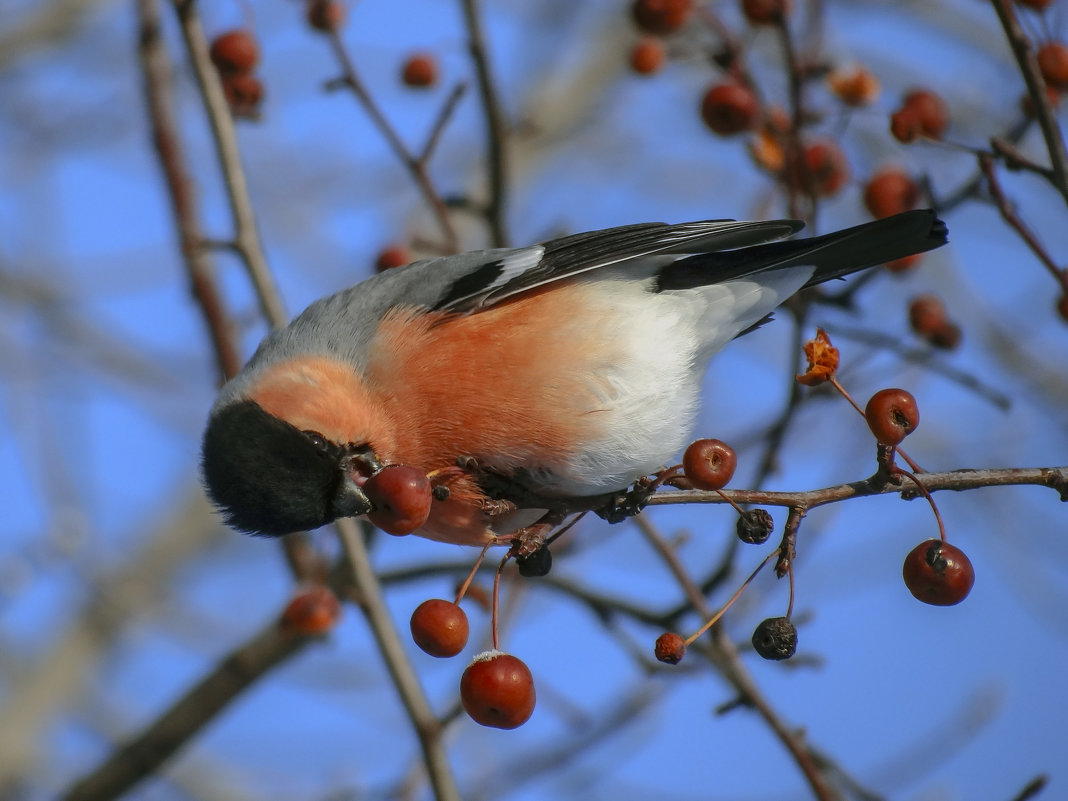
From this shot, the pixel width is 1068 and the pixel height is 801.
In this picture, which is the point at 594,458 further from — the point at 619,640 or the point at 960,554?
the point at 960,554

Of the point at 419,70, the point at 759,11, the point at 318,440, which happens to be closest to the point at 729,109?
the point at 759,11

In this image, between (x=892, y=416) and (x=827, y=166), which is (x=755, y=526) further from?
(x=827, y=166)

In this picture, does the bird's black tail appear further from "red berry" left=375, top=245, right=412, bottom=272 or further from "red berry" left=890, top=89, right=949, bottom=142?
"red berry" left=375, top=245, right=412, bottom=272

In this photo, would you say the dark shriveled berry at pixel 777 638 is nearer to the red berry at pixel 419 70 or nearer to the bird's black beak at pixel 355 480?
the bird's black beak at pixel 355 480

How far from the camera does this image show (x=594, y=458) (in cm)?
299

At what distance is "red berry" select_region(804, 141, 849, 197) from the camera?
3818mm

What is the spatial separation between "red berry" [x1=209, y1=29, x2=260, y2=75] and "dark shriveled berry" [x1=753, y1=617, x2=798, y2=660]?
8.85 feet

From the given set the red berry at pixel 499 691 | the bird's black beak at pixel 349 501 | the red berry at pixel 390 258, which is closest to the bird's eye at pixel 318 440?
the bird's black beak at pixel 349 501

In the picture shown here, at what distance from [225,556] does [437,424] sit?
5554 mm

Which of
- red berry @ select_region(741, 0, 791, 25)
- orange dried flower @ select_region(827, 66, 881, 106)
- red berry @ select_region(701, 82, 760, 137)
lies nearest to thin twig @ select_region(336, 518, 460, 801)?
red berry @ select_region(701, 82, 760, 137)

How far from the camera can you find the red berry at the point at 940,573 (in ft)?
7.17

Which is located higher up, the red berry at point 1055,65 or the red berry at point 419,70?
the red berry at point 419,70

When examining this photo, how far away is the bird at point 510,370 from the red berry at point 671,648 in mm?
571

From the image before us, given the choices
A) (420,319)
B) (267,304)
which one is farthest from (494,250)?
(267,304)
